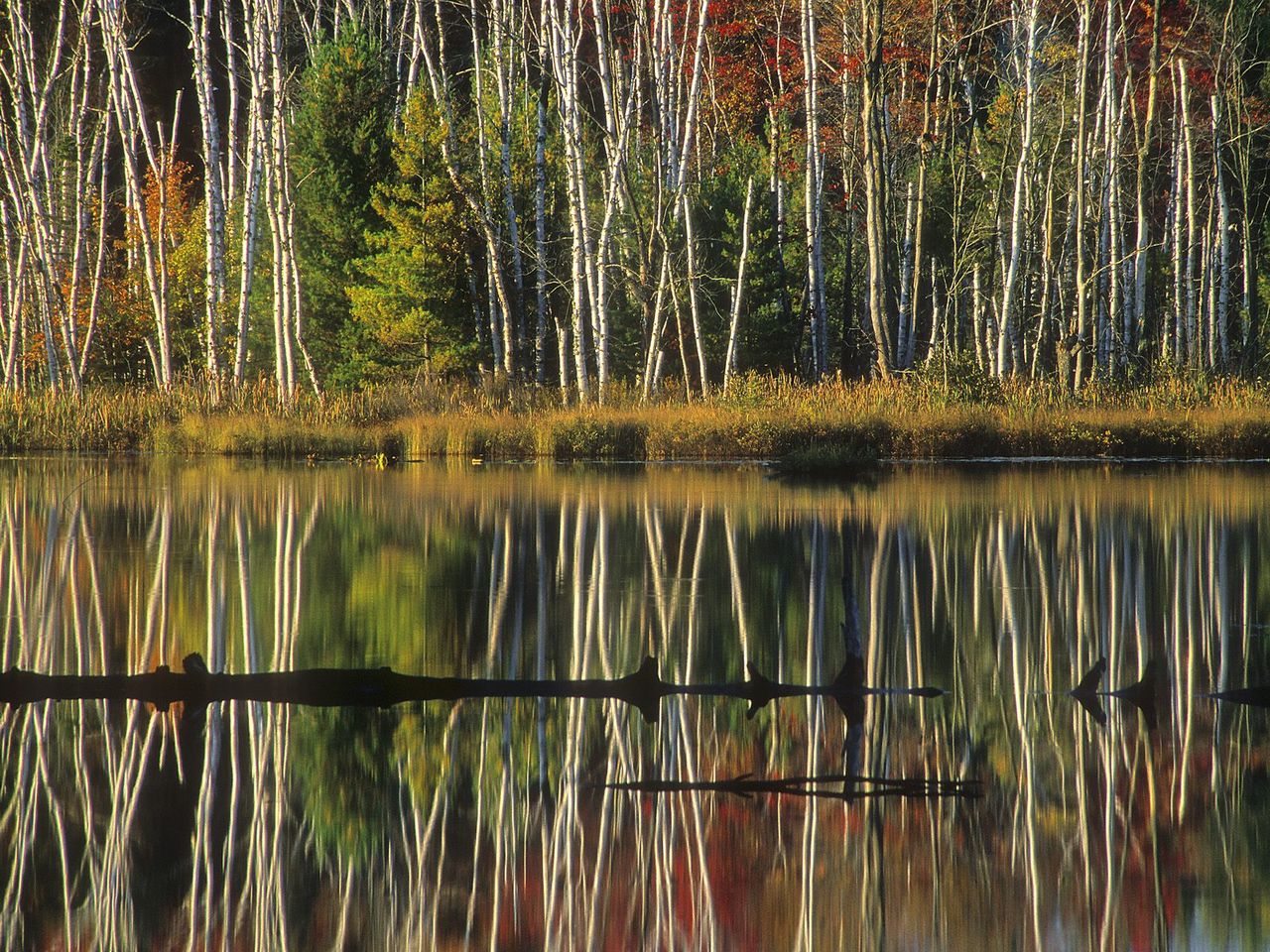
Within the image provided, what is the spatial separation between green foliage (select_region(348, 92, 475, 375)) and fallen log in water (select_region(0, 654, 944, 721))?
24.8m

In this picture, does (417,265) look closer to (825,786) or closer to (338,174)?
(338,174)

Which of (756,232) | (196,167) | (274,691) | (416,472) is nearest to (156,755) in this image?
(274,691)

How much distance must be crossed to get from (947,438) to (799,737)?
1897 cm

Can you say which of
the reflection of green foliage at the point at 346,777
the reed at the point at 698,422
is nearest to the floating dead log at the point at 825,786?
the reflection of green foliage at the point at 346,777

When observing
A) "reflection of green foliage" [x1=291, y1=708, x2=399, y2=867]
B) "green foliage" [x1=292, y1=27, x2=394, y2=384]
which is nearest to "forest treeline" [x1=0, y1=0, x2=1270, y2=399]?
"green foliage" [x1=292, y1=27, x2=394, y2=384]

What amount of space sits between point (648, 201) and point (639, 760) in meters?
29.6

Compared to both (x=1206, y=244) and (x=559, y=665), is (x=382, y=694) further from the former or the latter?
(x=1206, y=244)

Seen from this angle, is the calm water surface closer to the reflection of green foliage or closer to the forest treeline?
the reflection of green foliage

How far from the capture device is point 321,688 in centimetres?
715

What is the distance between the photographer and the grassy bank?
2503 centimetres

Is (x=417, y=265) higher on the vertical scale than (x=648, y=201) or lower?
lower

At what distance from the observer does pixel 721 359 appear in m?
35.8

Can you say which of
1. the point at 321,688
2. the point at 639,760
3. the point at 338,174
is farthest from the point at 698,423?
the point at 639,760

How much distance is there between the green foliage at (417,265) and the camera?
1258 inches
